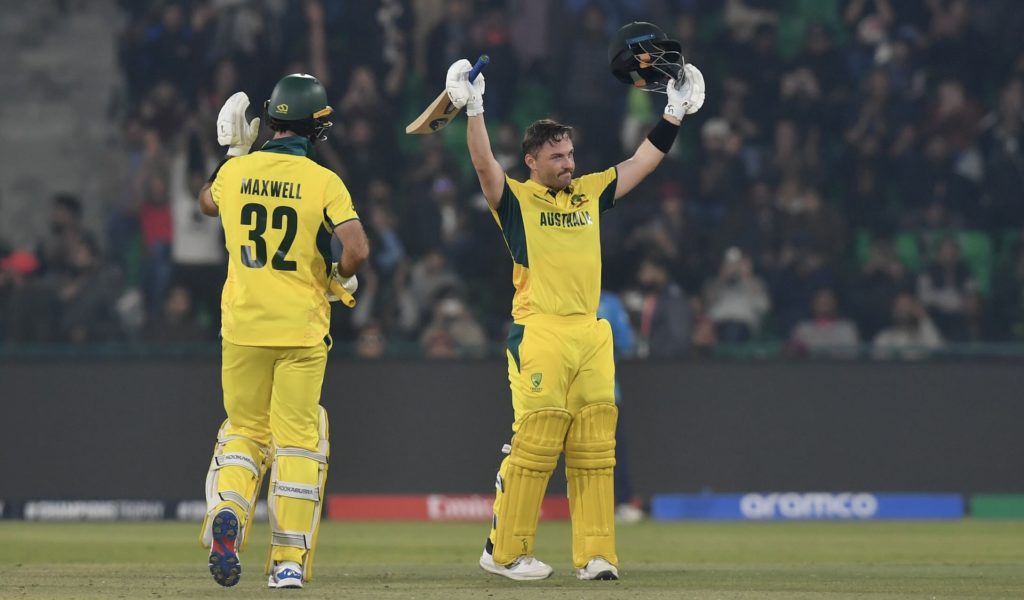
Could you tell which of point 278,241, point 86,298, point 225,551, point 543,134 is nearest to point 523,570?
point 225,551

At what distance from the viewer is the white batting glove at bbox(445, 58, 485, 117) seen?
6.98 m

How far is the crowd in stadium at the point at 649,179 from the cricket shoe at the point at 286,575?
6471 millimetres

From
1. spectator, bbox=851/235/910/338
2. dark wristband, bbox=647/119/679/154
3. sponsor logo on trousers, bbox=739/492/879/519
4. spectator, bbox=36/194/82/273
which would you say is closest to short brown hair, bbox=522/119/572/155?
dark wristband, bbox=647/119/679/154

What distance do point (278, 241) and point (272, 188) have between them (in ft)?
0.67

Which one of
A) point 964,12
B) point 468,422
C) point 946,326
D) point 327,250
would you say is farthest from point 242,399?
point 964,12

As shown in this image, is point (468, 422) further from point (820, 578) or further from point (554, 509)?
point (820, 578)

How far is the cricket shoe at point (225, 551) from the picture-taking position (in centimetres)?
615

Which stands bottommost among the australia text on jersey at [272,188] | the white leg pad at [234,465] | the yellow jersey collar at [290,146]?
the white leg pad at [234,465]

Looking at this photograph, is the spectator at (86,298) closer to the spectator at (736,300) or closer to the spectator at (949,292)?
the spectator at (736,300)

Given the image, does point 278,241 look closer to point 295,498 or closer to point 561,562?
point 295,498

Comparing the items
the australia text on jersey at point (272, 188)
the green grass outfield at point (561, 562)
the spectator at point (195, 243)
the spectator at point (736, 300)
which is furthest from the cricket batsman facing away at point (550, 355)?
the spectator at point (195, 243)

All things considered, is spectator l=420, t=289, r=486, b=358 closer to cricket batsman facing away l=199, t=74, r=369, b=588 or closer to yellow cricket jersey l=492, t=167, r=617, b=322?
yellow cricket jersey l=492, t=167, r=617, b=322

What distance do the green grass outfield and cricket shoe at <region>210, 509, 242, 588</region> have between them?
0.08 meters

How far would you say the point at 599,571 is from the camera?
6.96m
